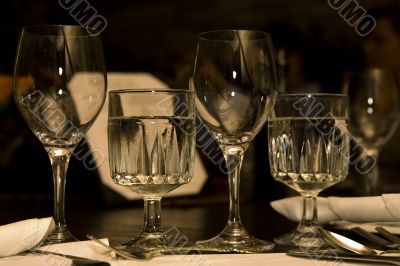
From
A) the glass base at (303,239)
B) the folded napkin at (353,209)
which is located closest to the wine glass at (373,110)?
the folded napkin at (353,209)

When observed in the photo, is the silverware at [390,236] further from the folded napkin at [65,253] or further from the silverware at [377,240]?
the folded napkin at [65,253]

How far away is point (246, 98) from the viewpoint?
26.3 inches

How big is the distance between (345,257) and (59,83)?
11.4 inches

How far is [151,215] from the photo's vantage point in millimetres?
638

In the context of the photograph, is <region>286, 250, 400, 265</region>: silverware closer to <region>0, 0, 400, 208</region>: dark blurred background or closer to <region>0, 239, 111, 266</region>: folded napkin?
<region>0, 239, 111, 266</region>: folded napkin

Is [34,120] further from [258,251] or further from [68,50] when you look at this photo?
[258,251]

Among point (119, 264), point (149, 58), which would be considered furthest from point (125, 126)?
point (149, 58)

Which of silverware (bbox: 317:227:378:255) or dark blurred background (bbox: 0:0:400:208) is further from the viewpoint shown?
dark blurred background (bbox: 0:0:400:208)

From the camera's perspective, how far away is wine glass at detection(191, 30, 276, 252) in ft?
2.19

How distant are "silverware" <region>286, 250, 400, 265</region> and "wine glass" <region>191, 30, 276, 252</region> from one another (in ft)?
0.32

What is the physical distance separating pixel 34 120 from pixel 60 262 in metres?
0.18

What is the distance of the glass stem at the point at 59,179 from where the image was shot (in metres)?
0.66

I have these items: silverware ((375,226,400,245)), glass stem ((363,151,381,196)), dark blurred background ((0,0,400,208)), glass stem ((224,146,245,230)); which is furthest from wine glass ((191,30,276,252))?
dark blurred background ((0,0,400,208))

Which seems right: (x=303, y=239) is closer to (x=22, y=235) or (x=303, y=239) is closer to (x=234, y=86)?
(x=234, y=86)
